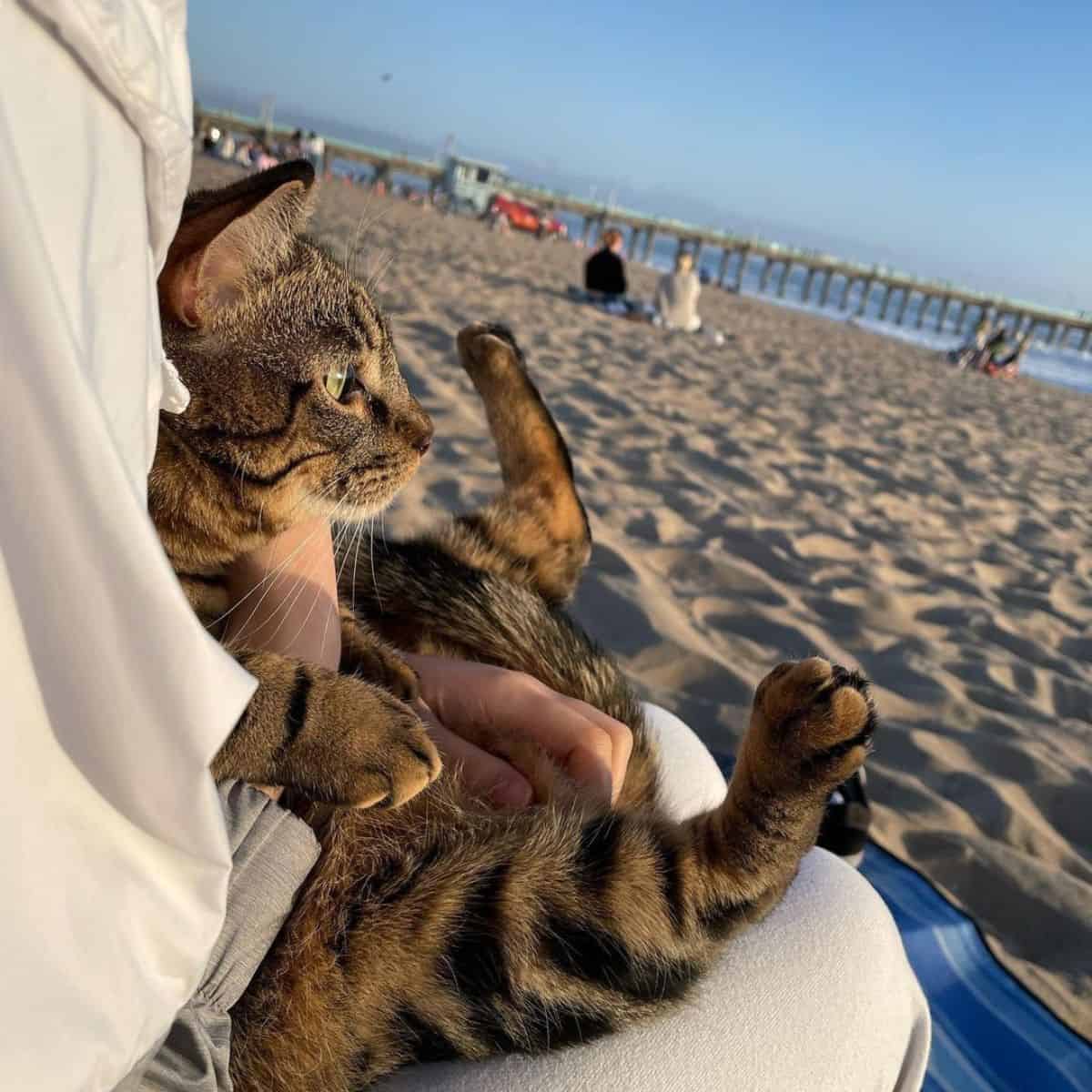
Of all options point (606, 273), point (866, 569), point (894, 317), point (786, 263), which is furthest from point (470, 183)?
point (866, 569)

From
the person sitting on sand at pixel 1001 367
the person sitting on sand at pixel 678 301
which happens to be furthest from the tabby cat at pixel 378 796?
the person sitting on sand at pixel 1001 367

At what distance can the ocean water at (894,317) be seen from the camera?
71.2 ft

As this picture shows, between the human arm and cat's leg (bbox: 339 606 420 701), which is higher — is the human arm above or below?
above

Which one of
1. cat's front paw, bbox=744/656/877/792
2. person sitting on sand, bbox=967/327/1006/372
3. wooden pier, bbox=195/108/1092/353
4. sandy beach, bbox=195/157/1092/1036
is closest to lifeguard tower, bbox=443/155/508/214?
wooden pier, bbox=195/108/1092/353

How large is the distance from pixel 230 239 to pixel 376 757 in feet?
2.42

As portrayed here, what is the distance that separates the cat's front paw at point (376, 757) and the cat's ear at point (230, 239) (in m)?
0.58

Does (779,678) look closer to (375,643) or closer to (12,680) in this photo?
(375,643)

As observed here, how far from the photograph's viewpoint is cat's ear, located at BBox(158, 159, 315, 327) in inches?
43.5

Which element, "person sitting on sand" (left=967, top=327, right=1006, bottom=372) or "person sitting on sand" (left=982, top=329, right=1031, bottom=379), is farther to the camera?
"person sitting on sand" (left=967, top=327, right=1006, bottom=372)

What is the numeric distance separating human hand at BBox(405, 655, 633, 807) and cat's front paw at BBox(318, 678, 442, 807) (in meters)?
0.28

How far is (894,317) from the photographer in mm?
41844

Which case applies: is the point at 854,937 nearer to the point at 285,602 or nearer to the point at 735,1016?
the point at 735,1016

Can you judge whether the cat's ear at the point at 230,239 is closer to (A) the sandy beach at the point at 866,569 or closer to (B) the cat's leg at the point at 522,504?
(A) the sandy beach at the point at 866,569

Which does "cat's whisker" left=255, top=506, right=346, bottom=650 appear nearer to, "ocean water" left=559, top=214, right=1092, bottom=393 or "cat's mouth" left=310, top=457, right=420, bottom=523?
"cat's mouth" left=310, top=457, right=420, bottom=523
